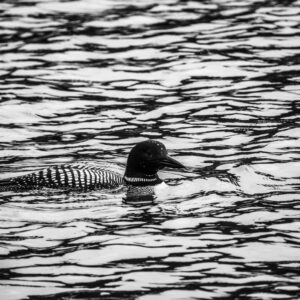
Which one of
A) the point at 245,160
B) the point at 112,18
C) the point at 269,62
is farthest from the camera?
the point at 112,18

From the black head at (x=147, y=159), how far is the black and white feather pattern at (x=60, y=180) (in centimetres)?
58

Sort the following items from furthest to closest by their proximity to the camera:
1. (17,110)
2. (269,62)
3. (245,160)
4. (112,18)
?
(112,18), (269,62), (17,110), (245,160)

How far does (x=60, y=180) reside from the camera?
38.9ft

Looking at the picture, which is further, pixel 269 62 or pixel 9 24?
pixel 9 24

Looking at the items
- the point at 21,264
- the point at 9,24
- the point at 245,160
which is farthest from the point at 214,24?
the point at 21,264

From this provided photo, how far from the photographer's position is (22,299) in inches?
336

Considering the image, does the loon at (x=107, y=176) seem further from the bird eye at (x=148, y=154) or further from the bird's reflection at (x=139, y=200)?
the bird's reflection at (x=139, y=200)

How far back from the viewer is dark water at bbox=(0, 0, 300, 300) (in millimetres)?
9133

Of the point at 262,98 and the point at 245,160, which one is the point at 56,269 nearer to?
the point at 245,160

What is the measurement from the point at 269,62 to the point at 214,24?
2.31 m

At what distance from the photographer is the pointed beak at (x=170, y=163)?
1226 centimetres

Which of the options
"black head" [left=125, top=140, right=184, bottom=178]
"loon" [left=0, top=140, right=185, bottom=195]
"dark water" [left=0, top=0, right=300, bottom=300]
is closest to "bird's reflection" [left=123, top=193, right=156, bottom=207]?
"dark water" [left=0, top=0, right=300, bottom=300]

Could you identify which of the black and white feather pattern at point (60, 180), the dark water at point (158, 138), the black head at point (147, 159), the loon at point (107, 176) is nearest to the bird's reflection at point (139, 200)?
the dark water at point (158, 138)

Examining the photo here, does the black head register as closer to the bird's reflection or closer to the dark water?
the dark water
